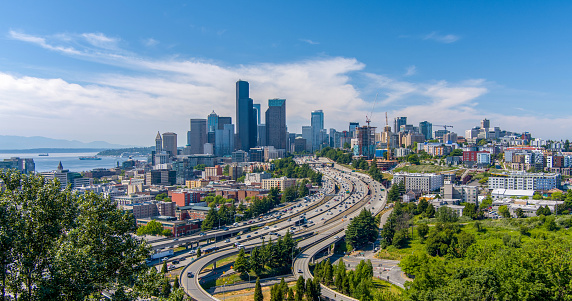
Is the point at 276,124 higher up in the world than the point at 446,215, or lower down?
higher up

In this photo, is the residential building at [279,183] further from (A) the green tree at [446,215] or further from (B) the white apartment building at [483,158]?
(B) the white apartment building at [483,158]

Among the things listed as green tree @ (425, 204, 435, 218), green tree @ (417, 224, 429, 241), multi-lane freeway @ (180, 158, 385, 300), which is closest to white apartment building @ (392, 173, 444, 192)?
multi-lane freeway @ (180, 158, 385, 300)

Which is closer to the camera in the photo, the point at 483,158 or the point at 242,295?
the point at 242,295

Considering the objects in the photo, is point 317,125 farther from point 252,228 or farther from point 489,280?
point 489,280

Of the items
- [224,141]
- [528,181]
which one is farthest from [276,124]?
[528,181]

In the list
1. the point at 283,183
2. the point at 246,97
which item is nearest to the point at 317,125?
the point at 246,97

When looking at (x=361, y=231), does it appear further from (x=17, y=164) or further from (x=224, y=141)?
(x=224, y=141)
